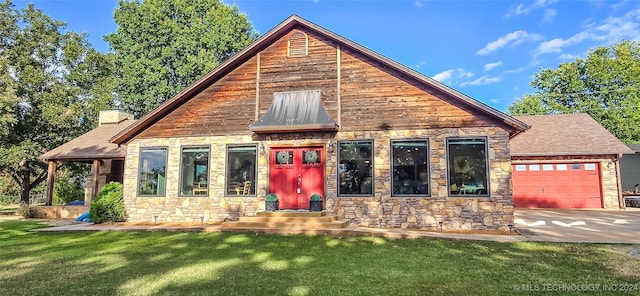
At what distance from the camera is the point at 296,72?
12.2m

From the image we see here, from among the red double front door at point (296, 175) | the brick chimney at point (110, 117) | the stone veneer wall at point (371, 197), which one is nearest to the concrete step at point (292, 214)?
the stone veneer wall at point (371, 197)

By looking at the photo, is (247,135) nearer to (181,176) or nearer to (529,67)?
(181,176)

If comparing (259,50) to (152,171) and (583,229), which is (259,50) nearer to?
(152,171)

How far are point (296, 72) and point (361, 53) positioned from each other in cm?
219

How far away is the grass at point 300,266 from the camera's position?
505 centimetres

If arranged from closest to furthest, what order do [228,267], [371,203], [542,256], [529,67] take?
[228,267], [542,256], [371,203], [529,67]

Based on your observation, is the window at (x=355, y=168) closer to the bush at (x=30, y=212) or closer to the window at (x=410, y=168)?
the window at (x=410, y=168)

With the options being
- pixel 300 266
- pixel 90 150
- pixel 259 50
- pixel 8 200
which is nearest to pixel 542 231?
pixel 300 266

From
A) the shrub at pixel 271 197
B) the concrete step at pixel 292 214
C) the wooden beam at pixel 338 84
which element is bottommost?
the concrete step at pixel 292 214

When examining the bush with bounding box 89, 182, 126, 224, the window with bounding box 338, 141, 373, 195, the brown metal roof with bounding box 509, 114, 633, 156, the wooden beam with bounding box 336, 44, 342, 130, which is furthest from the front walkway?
the brown metal roof with bounding box 509, 114, 633, 156

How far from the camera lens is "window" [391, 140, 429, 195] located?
10852mm

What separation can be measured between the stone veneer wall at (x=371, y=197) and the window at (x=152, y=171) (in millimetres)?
210

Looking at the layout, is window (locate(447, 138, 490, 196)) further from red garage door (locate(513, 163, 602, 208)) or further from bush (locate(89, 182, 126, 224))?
bush (locate(89, 182, 126, 224))

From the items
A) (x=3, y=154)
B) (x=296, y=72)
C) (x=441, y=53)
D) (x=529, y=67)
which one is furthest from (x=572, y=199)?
(x=3, y=154)
